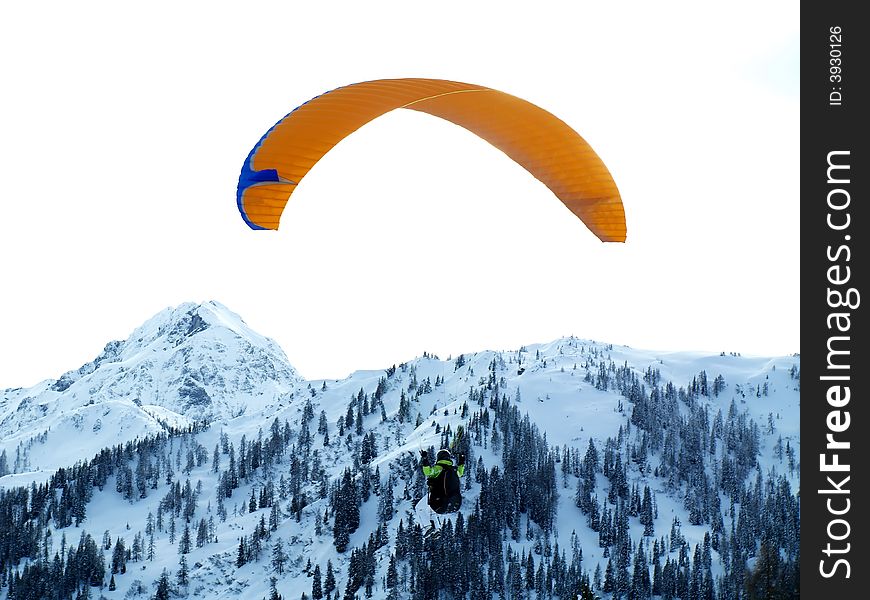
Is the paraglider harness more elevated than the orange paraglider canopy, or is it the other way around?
the orange paraglider canopy

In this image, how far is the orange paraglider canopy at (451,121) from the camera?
2594 centimetres

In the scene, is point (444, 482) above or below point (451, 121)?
below

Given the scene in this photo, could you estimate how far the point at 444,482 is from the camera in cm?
2614

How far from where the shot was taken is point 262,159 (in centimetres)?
2589

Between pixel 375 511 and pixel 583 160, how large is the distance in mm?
173478

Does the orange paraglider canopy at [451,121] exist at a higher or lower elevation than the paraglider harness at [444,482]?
higher

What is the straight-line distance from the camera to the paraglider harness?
84.8 feet

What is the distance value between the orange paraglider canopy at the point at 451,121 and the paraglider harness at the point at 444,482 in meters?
7.48
